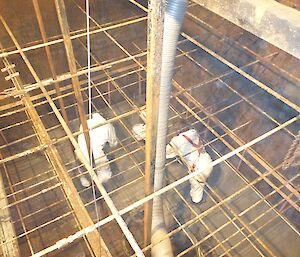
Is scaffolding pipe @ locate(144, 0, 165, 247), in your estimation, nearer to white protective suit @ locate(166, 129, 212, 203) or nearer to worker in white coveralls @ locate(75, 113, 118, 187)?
white protective suit @ locate(166, 129, 212, 203)

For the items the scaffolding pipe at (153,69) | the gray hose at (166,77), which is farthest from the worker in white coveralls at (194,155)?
the scaffolding pipe at (153,69)

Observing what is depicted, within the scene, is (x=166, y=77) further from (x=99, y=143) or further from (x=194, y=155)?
(x=99, y=143)

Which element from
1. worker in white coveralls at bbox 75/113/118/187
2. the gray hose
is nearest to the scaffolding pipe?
the gray hose

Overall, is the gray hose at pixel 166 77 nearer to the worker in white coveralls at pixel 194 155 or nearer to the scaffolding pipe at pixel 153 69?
the scaffolding pipe at pixel 153 69

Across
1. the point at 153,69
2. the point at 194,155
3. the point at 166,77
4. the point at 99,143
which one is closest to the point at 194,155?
the point at 194,155

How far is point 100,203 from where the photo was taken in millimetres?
2645

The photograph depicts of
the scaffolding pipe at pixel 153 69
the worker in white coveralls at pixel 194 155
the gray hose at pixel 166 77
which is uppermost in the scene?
the worker in white coveralls at pixel 194 155

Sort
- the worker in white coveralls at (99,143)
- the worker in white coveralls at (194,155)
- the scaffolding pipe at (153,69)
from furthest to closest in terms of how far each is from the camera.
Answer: the worker in white coveralls at (99,143) → the worker in white coveralls at (194,155) → the scaffolding pipe at (153,69)

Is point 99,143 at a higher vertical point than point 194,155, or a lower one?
higher

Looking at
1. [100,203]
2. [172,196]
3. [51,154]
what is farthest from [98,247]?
[172,196]

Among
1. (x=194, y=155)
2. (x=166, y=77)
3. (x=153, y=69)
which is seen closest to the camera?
(x=153, y=69)

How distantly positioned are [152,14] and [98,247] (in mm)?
1063

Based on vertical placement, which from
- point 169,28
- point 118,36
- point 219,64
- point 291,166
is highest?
point 118,36

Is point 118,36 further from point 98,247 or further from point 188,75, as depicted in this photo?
point 98,247
